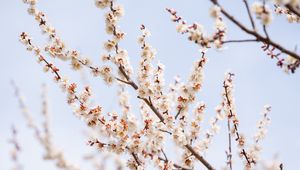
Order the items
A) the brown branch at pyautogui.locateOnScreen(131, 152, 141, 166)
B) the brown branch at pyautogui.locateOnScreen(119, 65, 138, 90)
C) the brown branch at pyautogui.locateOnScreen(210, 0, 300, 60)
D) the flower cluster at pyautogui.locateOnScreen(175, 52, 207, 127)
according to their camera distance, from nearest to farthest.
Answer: the brown branch at pyautogui.locateOnScreen(210, 0, 300, 60), the brown branch at pyautogui.locateOnScreen(119, 65, 138, 90), the brown branch at pyautogui.locateOnScreen(131, 152, 141, 166), the flower cluster at pyautogui.locateOnScreen(175, 52, 207, 127)

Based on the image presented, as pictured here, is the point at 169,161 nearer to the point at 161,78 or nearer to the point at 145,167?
the point at 145,167

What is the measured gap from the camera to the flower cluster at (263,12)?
14.9 feet

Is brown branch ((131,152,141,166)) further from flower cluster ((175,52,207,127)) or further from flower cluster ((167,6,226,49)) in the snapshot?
flower cluster ((167,6,226,49))

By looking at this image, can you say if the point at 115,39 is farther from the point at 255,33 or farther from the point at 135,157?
the point at 255,33

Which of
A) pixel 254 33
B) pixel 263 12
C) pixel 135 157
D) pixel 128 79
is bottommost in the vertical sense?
A: pixel 254 33

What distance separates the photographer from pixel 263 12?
4547 millimetres

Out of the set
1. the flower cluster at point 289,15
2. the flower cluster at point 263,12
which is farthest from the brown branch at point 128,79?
the flower cluster at point 263,12

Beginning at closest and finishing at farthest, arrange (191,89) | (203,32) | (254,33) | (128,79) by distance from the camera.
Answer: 1. (254,33)
2. (203,32)
3. (128,79)
4. (191,89)

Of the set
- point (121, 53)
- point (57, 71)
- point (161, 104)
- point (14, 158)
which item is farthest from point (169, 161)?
point (14, 158)

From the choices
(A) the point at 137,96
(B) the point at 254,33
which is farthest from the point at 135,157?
(B) the point at 254,33

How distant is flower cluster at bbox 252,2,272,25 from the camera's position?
4531 mm

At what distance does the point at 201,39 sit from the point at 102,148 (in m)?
3.24

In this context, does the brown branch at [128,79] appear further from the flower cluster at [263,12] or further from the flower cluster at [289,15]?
the flower cluster at [263,12]

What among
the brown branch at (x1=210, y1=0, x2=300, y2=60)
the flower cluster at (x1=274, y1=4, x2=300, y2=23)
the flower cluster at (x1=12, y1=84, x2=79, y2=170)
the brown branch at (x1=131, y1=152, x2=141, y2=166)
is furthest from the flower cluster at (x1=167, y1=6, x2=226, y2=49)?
the flower cluster at (x1=12, y1=84, x2=79, y2=170)
